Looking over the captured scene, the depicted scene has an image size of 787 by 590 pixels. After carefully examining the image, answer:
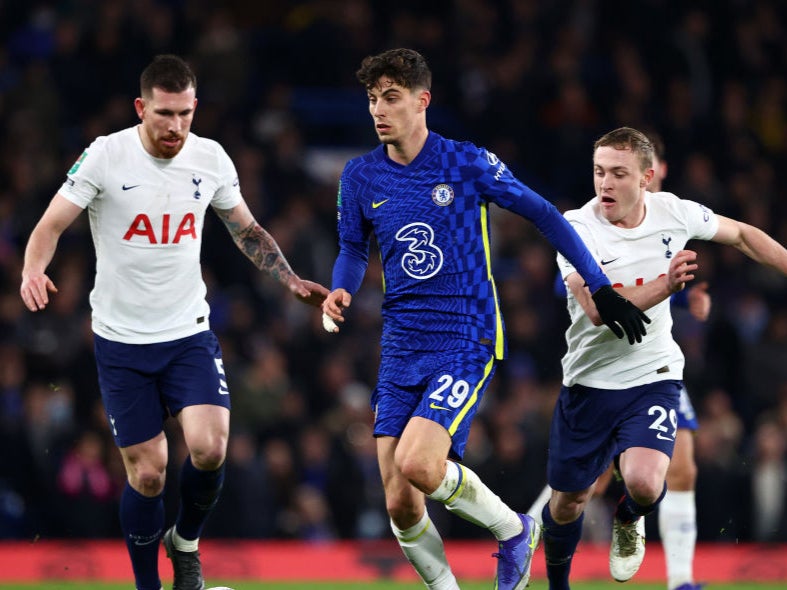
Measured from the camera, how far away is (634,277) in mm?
7094

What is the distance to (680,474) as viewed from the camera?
8258mm

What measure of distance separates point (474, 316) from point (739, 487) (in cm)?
559

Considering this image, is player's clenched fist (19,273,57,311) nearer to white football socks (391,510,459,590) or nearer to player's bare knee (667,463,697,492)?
white football socks (391,510,459,590)

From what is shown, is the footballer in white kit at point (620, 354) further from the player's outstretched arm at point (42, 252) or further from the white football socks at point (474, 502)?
the player's outstretched arm at point (42, 252)

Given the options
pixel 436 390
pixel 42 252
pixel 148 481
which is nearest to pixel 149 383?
pixel 148 481


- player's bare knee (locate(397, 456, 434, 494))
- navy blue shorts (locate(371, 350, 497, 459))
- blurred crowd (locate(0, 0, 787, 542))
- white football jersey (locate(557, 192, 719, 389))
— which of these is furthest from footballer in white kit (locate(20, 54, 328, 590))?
blurred crowd (locate(0, 0, 787, 542))

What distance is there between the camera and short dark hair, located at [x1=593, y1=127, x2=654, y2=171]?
7.00m

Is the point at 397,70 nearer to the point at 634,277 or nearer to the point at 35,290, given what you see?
the point at 634,277

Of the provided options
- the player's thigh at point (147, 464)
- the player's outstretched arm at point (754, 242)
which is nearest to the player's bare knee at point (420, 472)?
the player's thigh at point (147, 464)

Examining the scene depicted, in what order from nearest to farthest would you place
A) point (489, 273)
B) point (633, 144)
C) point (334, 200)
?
point (489, 273), point (633, 144), point (334, 200)

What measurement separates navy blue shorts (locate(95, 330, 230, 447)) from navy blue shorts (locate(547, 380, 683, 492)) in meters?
1.84

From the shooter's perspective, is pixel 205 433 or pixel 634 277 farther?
pixel 634 277

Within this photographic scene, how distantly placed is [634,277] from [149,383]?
264 cm

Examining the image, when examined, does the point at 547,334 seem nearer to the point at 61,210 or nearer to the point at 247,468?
the point at 247,468
